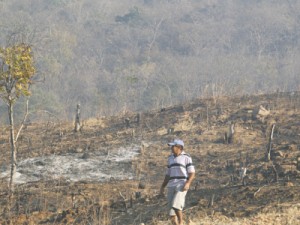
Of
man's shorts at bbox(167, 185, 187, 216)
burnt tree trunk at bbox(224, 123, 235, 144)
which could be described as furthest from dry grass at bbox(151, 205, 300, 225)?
burnt tree trunk at bbox(224, 123, 235, 144)

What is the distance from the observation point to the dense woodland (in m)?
50.2

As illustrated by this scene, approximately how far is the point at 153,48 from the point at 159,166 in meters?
46.6

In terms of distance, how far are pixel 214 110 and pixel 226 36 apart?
152ft

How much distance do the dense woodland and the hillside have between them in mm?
22963

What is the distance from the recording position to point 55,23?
2512 inches

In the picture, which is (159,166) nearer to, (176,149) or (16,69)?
(16,69)

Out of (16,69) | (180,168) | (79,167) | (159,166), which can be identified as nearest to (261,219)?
(180,168)

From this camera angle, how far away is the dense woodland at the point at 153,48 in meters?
50.2

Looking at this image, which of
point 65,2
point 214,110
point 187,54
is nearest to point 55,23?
point 65,2

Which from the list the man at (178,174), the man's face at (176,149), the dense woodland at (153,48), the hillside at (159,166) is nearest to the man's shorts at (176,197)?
the man at (178,174)

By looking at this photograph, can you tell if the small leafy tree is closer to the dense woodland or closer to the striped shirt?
the striped shirt

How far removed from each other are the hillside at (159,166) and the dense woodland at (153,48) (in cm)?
2296

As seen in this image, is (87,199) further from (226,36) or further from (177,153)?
(226,36)

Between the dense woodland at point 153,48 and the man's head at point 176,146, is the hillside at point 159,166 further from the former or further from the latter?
the dense woodland at point 153,48
